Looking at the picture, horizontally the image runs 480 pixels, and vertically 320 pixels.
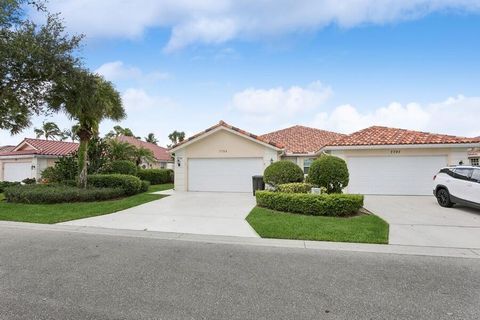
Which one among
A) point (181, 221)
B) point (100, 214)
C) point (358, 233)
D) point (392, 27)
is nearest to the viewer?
point (358, 233)

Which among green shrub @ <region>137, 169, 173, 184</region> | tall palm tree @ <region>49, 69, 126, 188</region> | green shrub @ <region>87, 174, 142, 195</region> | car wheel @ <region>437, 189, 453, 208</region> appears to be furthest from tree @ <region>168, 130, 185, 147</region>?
car wheel @ <region>437, 189, 453, 208</region>

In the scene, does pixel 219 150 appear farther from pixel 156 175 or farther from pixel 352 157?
pixel 156 175

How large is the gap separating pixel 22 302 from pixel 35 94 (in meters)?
10.4

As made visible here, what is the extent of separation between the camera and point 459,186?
31.3 ft

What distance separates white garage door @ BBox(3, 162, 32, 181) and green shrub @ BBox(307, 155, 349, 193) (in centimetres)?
2294

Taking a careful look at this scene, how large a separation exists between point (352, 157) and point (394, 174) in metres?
2.29

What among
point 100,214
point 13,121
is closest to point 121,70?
point 13,121

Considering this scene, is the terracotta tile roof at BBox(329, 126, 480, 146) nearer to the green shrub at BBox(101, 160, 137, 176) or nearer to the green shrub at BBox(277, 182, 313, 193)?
the green shrub at BBox(277, 182, 313, 193)

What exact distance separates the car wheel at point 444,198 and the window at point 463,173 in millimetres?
833

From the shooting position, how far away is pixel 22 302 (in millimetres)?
3193

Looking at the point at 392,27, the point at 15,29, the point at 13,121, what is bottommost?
the point at 13,121

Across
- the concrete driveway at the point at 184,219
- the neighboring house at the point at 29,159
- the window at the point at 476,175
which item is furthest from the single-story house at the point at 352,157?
the neighboring house at the point at 29,159

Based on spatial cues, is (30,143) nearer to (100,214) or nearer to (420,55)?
(100,214)

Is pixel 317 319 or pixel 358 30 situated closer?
pixel 317 319
